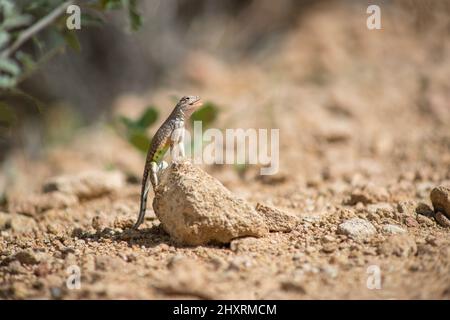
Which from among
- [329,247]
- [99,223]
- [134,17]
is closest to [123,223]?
[99,223]

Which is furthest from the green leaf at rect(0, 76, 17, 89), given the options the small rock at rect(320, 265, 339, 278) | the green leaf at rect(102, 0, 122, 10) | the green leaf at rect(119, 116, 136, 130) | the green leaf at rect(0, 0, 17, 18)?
the small rock at rect(320, 265, 339, 278)

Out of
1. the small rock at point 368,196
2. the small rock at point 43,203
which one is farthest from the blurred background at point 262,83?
the small rock at point 368,196

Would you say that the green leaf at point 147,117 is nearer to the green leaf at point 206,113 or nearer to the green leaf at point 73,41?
the green leaf at point 206,113

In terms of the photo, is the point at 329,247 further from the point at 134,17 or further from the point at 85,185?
the point at 85,185

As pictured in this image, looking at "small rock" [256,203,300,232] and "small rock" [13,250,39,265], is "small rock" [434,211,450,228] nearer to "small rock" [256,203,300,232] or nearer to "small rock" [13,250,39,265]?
"small rock" [256,203,300,232]

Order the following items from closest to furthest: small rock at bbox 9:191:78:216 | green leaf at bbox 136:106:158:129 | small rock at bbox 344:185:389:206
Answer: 1. small rock at bbox 344:185:389:206
2. small rock at bbox 9:191:78:216
3. green leaf at bbox 136:106:158:129
